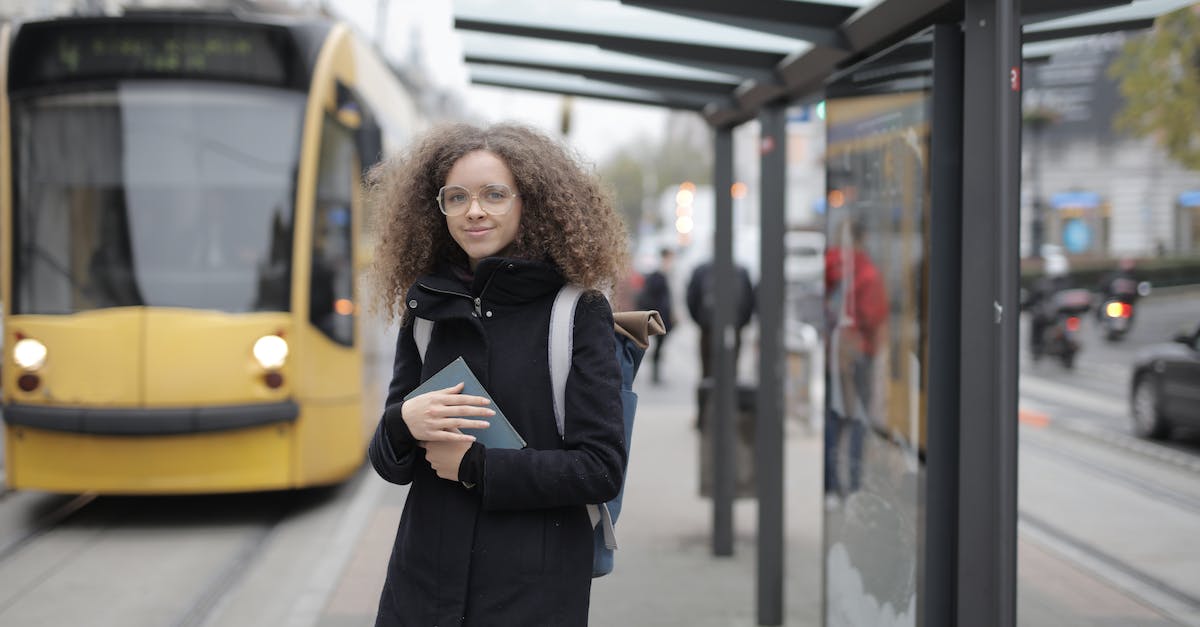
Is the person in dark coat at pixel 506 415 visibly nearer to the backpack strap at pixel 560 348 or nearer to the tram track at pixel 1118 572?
the backpack strap at pixel 560 348

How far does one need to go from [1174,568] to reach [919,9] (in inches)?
180

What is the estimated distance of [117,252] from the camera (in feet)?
23.1

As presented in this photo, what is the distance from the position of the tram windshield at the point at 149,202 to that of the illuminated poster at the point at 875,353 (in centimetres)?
400

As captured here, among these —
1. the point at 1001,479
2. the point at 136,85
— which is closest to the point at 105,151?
the point at 136,85

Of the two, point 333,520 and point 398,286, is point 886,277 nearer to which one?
point 398,286

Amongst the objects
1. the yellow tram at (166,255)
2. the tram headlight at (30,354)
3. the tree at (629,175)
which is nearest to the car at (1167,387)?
the yellow tram at (166,255)

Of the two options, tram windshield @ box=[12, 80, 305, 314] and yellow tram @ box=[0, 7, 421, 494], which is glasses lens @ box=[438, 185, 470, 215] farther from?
tram windshield @ box=[12, 80, 305, 314]

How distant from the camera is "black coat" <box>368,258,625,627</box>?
2.19 meters

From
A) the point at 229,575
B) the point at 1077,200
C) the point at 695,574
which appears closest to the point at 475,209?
the point at 695,574

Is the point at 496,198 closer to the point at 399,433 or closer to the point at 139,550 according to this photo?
the point at 399,433

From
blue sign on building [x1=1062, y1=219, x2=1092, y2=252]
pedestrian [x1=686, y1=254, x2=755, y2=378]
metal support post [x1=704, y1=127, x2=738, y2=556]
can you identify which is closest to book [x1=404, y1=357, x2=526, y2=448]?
metal support post [x1=704, y1=127, x2=738, y2=556]

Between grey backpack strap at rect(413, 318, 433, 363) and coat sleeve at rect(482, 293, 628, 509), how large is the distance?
30cm

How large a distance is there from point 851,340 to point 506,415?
2.26 metres

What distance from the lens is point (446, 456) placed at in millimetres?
2164
